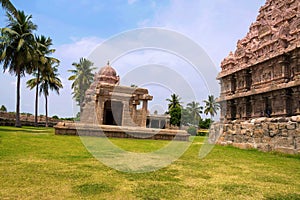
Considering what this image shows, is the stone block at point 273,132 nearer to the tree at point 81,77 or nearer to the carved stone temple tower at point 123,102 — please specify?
the carved stone temple tower at point 123,102

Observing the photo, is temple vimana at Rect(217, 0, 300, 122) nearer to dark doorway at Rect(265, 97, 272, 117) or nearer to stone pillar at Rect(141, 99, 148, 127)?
dark doorway at Rect(265, 97, 272, 117)

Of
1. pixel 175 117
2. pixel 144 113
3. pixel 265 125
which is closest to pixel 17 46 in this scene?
pixel 144 113

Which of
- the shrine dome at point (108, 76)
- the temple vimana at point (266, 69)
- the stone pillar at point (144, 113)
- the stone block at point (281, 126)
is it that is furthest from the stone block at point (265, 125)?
the shrine dome at point (108, 76)

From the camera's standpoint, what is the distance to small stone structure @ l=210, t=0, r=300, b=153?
11.5 metres

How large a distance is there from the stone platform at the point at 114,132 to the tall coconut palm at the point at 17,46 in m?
10.4

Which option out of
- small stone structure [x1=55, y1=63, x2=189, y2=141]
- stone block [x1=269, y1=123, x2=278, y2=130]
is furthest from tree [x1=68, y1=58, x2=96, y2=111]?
stone block [x1=269, y1=123, x2=278, y2=130]

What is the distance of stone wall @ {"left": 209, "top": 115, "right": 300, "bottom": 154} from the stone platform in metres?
Result: 4.04

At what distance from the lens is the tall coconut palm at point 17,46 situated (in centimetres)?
2247

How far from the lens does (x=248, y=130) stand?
1273cm

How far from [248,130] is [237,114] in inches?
549

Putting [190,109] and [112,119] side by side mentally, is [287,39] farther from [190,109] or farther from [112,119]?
[190,109]

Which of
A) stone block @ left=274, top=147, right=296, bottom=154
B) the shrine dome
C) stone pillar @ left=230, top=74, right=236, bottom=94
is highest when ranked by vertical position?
the shrine dome

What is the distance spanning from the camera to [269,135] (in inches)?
448

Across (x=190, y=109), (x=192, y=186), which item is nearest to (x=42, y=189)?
(x=192, y=186)
